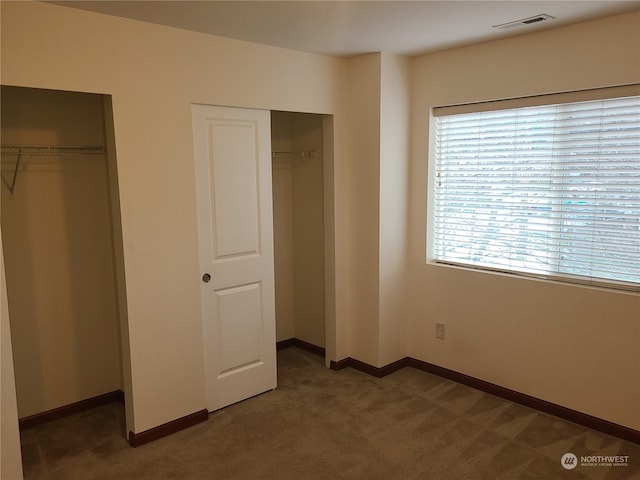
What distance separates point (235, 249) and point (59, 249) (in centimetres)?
116

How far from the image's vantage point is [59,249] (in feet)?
10.7

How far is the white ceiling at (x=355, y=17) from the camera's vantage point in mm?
2547

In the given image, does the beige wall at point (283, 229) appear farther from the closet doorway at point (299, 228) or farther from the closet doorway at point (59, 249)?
the closet doorway at point (59, 249)

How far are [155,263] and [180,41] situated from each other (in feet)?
4.40

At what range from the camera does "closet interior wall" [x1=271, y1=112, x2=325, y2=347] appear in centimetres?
425

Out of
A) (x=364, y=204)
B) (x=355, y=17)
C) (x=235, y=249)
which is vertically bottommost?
(x=235, y=249)

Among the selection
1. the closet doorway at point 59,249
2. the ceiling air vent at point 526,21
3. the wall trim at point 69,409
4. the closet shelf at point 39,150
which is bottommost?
the wall trim at point 69,409

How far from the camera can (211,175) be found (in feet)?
10.6

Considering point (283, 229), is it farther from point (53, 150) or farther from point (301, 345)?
point (53, 150)

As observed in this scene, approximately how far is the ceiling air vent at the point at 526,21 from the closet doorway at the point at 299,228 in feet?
5.16

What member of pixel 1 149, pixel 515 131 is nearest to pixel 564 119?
pixel 515 131

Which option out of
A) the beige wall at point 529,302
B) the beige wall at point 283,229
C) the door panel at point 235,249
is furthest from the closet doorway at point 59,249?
the beige wall at point 529,302

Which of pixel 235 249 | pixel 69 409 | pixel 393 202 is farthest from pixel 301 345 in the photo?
pixel 69 409

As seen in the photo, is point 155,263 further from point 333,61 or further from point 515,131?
point 515,131
